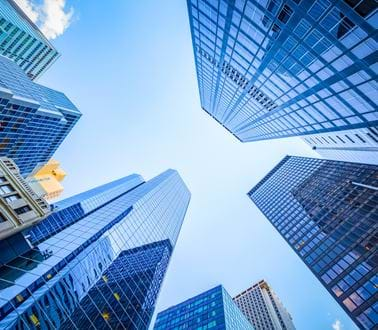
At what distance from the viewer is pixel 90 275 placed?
1209 inches

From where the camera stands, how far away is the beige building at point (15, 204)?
2038 centimetres

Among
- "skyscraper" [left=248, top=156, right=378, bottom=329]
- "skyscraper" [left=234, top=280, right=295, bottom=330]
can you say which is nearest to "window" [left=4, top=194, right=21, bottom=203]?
"skyscraper" [left=248, top=156, right=378, bottom=329]

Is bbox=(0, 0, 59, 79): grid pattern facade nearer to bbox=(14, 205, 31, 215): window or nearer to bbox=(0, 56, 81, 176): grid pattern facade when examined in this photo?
bbox=(0, 56, 81, 176): grid pattern facade

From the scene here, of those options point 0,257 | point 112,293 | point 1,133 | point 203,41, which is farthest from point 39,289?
point 1,133

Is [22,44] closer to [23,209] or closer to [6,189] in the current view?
[6,189]

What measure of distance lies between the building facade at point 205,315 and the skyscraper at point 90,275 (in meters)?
19.6

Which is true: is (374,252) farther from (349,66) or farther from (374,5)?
(374,5)

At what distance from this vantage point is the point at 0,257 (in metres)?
19.9

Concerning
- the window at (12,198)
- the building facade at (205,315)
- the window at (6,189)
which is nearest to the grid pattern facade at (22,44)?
the window at (6,189)

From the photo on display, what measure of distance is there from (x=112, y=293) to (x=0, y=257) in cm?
2014

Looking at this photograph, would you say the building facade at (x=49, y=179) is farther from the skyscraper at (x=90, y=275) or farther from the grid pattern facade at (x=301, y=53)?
the grid pattern facade at (x=301, y=53)

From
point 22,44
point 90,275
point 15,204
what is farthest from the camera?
point 22,44

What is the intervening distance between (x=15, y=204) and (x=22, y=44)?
127m

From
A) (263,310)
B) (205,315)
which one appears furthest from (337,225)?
(263,310)
